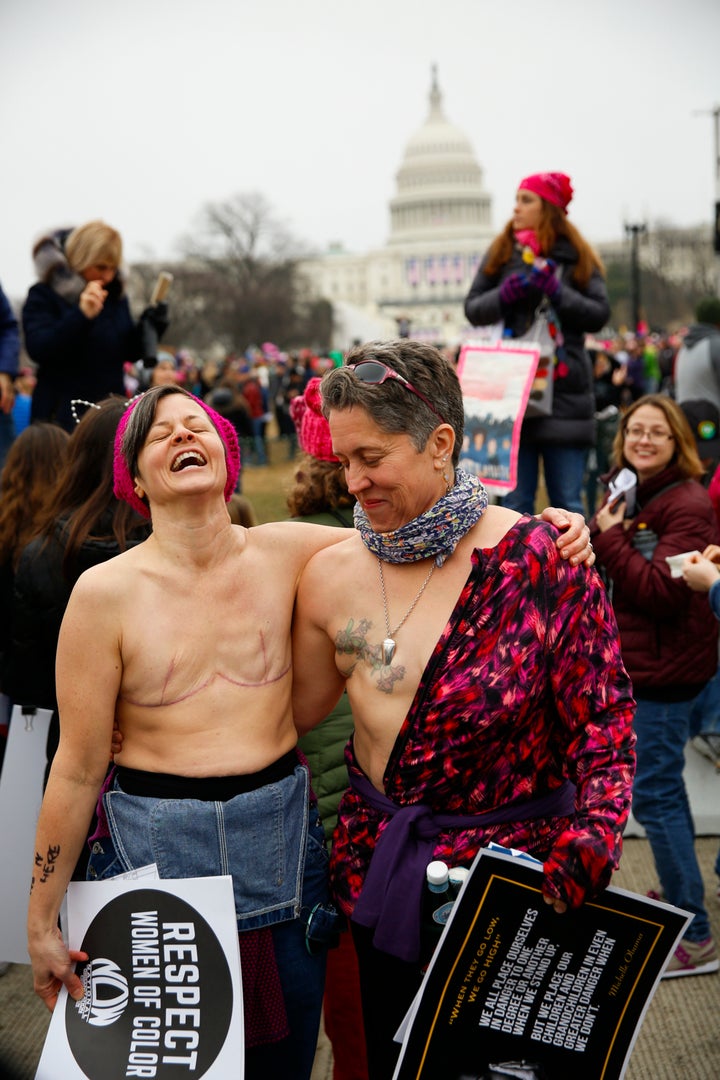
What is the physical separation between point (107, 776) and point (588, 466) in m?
10.7

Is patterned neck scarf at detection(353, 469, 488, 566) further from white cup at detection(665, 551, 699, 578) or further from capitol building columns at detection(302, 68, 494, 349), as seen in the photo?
capitol building columns at detection(302, 68, 494, 349)

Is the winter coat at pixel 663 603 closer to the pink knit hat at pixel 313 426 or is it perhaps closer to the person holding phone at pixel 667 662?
the person holding phone at pixel 667 662

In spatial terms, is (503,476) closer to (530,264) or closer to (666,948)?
(530,264)

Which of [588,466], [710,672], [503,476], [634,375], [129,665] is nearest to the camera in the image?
[129,665]

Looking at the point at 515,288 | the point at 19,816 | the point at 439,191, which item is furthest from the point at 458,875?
the point at 439,191

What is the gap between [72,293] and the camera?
5.71 m

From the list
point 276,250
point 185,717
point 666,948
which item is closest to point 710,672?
point 666,948

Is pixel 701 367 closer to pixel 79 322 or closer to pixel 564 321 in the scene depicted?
pixel 564 321

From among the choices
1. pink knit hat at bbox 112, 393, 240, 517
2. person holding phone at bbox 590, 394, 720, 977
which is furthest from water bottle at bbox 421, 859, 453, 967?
person holding phone at bbox 590, 394, 720, 977

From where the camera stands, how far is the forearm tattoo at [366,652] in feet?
8.00

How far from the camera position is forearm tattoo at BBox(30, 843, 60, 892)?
248 centimetres

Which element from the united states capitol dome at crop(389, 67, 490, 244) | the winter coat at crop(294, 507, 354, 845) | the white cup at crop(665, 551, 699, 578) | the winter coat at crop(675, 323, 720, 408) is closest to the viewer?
the winter coat at crop(294, 507, 354, 845)

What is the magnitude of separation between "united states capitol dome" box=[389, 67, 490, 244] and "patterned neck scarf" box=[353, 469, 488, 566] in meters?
128

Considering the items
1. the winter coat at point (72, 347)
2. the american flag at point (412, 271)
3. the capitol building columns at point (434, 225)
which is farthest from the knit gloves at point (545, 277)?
the american flag at point (412, 271)
